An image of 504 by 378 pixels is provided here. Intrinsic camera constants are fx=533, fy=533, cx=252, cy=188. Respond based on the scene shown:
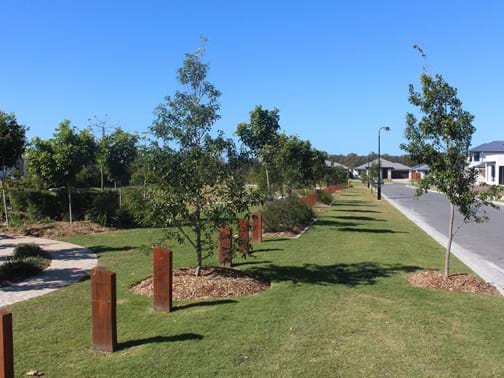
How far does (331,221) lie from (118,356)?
53.5 ft

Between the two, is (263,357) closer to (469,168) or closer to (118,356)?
(118,356)

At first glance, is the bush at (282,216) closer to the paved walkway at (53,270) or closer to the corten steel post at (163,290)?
the paved walkway at (53,270)

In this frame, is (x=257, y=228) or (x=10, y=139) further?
(x=10, y=139)

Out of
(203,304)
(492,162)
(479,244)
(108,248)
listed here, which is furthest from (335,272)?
(492,162)

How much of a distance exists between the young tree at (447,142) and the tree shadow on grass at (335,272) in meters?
1.33

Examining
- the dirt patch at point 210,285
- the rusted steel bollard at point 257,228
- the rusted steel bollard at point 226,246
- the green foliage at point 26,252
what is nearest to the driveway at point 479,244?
the rusted steel bollard at point 226,246

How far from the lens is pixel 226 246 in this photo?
33.3 ft

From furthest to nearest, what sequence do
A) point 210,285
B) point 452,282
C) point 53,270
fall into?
point 53,270, point 452,282, point 210,285

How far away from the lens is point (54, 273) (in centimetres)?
995

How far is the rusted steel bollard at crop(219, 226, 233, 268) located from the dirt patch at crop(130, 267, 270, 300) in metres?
0.67

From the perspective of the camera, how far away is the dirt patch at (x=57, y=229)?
631 inches

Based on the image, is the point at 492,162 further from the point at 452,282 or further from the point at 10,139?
the point at 452,282

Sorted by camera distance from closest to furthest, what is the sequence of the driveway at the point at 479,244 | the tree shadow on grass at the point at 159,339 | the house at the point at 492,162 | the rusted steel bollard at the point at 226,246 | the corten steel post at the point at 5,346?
1. the corten steel post at the point at 5,346
2. the tree shadow on grass at the point at 159,339
3. the rusted steel bollard at the point at 226,246
4. the driveway at the point at 479,244
5. the house at the point at 492,162

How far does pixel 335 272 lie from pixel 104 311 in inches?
213
